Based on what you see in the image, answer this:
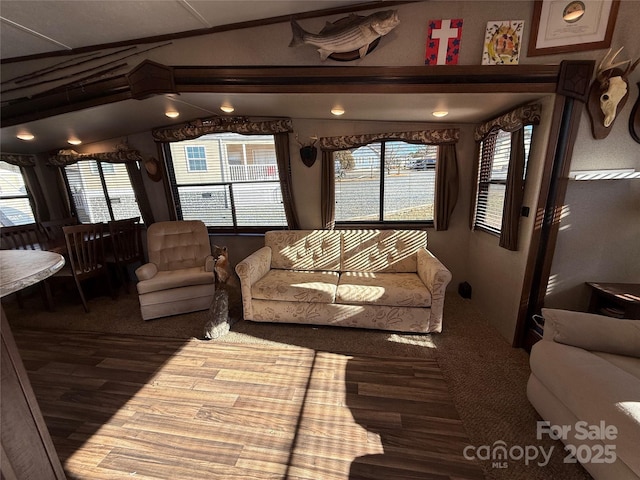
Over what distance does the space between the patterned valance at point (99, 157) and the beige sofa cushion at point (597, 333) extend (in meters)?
4.90

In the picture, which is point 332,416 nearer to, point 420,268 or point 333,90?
point 420,268

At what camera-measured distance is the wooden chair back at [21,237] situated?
3.13 metres

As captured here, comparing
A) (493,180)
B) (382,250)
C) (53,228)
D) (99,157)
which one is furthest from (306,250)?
(53,228)

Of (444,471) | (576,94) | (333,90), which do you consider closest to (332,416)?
(444,471)

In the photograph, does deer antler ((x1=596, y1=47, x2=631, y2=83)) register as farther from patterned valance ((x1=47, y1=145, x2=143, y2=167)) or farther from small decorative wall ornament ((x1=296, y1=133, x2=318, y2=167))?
patterned valance ((x1=47, y1=145, x2=143, y2=167))

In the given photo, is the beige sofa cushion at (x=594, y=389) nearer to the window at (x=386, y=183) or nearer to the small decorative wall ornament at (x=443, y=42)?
the small decorative wall ornament at (x=443, y=42)

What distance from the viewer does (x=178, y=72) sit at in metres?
1.98

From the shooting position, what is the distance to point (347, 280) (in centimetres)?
269

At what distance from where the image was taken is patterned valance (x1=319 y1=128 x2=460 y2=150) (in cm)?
289

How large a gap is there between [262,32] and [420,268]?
2553 mm

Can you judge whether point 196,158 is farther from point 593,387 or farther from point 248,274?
point 593,387

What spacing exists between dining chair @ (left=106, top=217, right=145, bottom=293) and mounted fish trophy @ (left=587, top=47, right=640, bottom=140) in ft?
16.2

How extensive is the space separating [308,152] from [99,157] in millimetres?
3148

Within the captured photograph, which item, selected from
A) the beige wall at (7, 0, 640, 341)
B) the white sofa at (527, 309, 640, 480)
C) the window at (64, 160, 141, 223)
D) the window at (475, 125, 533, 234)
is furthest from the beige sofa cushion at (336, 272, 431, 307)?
the window at (64, 160, 141, 223)
